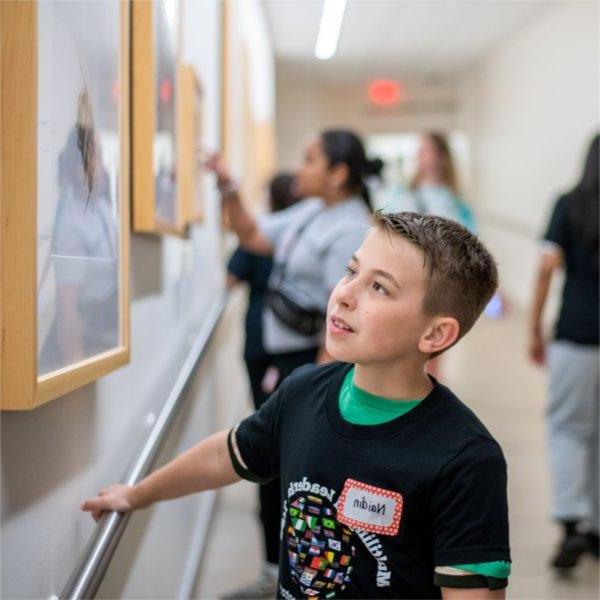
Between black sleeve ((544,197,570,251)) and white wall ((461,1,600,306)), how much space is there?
30cm

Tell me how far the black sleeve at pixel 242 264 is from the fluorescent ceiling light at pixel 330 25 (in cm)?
218

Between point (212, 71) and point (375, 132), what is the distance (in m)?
11.9

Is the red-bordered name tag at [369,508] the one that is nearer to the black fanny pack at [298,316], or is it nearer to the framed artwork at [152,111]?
the framed artwork at [152,111]

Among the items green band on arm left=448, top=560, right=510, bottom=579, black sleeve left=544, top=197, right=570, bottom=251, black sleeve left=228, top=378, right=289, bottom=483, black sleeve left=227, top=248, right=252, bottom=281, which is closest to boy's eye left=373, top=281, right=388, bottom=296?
black sleeve left=228, top=378, right=289, bottom=483

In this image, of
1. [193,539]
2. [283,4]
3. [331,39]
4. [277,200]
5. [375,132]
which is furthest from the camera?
[375,132]

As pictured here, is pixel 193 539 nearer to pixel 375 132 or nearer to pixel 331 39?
pixel 331 39

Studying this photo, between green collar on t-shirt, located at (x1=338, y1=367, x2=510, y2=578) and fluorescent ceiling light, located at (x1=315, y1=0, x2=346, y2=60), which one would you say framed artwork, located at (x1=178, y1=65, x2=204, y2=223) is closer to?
fluorescent ceiling light, located at (x1=315, y1=0, x2=346, y2=60)

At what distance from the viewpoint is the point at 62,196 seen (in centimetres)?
140

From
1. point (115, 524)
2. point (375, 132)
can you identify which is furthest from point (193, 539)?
point (375, 132)

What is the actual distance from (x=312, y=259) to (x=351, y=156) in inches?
16.6

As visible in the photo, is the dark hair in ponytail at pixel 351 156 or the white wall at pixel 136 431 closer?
the white wall at pixel 136 431

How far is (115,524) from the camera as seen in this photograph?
1672mm

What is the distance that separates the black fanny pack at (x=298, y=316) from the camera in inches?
125

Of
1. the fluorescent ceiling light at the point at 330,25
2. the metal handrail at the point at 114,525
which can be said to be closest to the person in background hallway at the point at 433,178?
the metal handrail at the point at 114,525
